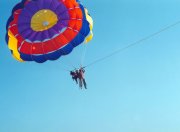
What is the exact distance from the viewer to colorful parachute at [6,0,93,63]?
27.3 meters

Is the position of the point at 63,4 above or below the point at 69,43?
above

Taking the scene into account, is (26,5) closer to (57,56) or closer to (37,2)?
(37,2)

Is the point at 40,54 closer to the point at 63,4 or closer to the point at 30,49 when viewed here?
the point at 30,49

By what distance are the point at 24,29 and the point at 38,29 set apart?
2.77 feet

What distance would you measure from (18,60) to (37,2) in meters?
3.67

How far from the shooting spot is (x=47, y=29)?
89.9 ft

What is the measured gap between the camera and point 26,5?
2755 cm

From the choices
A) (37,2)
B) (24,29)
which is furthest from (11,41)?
(37,2)

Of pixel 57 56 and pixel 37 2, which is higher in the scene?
pixel 37 2

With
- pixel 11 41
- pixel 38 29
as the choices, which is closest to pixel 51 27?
pixel 38 29

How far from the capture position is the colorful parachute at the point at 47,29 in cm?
2727

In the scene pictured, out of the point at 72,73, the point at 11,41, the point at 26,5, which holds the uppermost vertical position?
the point at 26,5

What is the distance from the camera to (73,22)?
89.7 feet

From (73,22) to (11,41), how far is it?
388 centimetres
